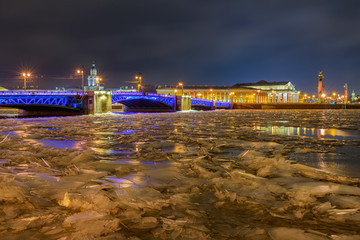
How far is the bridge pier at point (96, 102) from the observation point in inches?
1743

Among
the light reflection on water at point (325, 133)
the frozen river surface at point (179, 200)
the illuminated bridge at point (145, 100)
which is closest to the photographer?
the frozen river surface at point (179, 200)

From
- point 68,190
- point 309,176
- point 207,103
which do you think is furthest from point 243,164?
point 207,103

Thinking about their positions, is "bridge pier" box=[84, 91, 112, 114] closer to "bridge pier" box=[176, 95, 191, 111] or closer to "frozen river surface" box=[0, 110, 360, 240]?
Result: "bridge pier" box=[176, 95, 191, 111]

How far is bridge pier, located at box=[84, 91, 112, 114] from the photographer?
44.3m

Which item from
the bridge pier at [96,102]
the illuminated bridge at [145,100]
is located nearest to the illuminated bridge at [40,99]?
the bridge pier at [96,102]

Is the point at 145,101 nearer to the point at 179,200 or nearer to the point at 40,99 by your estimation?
the point at 40,99

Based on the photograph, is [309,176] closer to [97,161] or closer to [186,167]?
[186,167]

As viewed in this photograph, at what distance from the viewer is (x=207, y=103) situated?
81.4 meters

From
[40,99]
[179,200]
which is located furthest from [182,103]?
[179,200]

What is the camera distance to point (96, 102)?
44688 mm

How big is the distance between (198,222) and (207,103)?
79148 millimetres

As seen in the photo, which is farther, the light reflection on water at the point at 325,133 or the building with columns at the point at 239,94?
the building with columns at the point at 239,94

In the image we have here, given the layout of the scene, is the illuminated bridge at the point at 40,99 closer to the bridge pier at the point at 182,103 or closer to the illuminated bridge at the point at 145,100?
the illuminated bridge at the point at 145,100

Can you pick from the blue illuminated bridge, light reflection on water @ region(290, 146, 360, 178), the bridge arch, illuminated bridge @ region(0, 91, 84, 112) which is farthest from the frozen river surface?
the bridge arch
